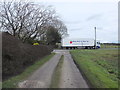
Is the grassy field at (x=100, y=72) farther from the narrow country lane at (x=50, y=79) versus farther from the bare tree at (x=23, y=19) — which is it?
the bare tree at (x=23, y=19)

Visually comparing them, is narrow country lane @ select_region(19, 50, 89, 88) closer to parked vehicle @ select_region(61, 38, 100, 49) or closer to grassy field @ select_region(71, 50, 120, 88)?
grassy field @ select_region(71, 50, 120, 88)

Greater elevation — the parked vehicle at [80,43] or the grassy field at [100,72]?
the parked vehicle at [80,43]

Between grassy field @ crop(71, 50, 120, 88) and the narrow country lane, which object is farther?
grassy field @ crop(71, 50, 120, 88)

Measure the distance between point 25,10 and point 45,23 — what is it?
154 inches

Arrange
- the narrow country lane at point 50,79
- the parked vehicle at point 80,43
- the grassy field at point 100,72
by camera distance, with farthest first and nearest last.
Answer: the parked vehicle at point 80,43, the grassy field at point 100,72, the narrow country lane at point 50,79

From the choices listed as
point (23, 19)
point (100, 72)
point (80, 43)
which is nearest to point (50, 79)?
point (100, 72)

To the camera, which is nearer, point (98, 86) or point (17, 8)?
point (98, 86)

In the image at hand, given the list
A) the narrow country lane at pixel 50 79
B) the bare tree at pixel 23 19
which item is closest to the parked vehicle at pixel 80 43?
the bare tree at pixel 23 19

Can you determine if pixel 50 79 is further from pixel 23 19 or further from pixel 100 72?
pixel 23 19

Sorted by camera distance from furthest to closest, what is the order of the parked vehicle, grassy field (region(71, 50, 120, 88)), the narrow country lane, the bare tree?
1. the parked vehicle
2. the bare tree
3. grassy field (region(71, 50, 120, 88))
4. the narrow country lane

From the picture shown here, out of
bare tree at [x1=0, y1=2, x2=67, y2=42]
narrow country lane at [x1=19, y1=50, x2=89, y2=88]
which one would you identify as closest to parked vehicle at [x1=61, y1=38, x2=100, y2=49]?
bare tree at [x1=0, y1=2, x2=67, y2=42]

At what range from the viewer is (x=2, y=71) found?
6973 mm

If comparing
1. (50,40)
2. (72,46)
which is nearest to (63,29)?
(50,40)

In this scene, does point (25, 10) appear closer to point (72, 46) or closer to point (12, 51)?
point (12, 51)
